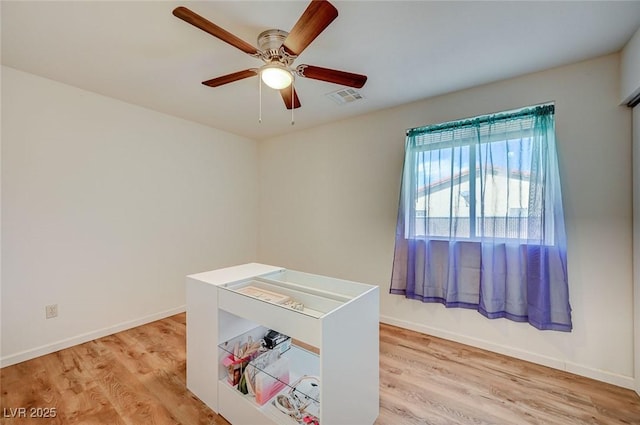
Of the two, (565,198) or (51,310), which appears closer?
(565,198)

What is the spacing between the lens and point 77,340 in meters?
2.52

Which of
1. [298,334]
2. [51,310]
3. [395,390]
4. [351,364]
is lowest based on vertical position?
[395,390]

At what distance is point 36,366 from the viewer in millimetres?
2166

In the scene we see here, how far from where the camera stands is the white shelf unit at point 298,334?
4.06ft

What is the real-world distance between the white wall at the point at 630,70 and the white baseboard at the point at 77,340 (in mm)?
4591

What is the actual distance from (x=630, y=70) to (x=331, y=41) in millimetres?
2019

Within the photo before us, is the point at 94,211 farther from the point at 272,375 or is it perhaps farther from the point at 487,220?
the point at 487,220

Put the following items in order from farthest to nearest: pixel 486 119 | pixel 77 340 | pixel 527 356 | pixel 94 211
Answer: pixel 94 211 < pixel 77 340 < pixel 486 119 < pixel 527 356

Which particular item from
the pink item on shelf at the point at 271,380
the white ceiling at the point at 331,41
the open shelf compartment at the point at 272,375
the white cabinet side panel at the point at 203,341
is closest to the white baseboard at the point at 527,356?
the open shelf compartment at the point at 272,375

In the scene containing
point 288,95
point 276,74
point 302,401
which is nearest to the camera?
point 302,401

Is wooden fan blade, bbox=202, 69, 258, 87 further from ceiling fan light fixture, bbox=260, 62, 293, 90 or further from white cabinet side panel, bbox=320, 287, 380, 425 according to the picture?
white cabinet side panel, bbox=320, 287, 380, 425

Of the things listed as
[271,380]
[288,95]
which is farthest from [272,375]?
[288,95]

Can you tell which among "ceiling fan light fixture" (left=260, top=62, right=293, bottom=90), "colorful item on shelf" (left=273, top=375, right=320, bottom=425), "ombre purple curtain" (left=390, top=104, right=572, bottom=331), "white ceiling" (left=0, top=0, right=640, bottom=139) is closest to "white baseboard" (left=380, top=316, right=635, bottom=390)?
"ombre purple curtain" (left=390, top=104, right=572, bottom=331)

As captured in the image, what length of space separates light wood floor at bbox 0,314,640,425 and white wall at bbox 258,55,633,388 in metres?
0.25
